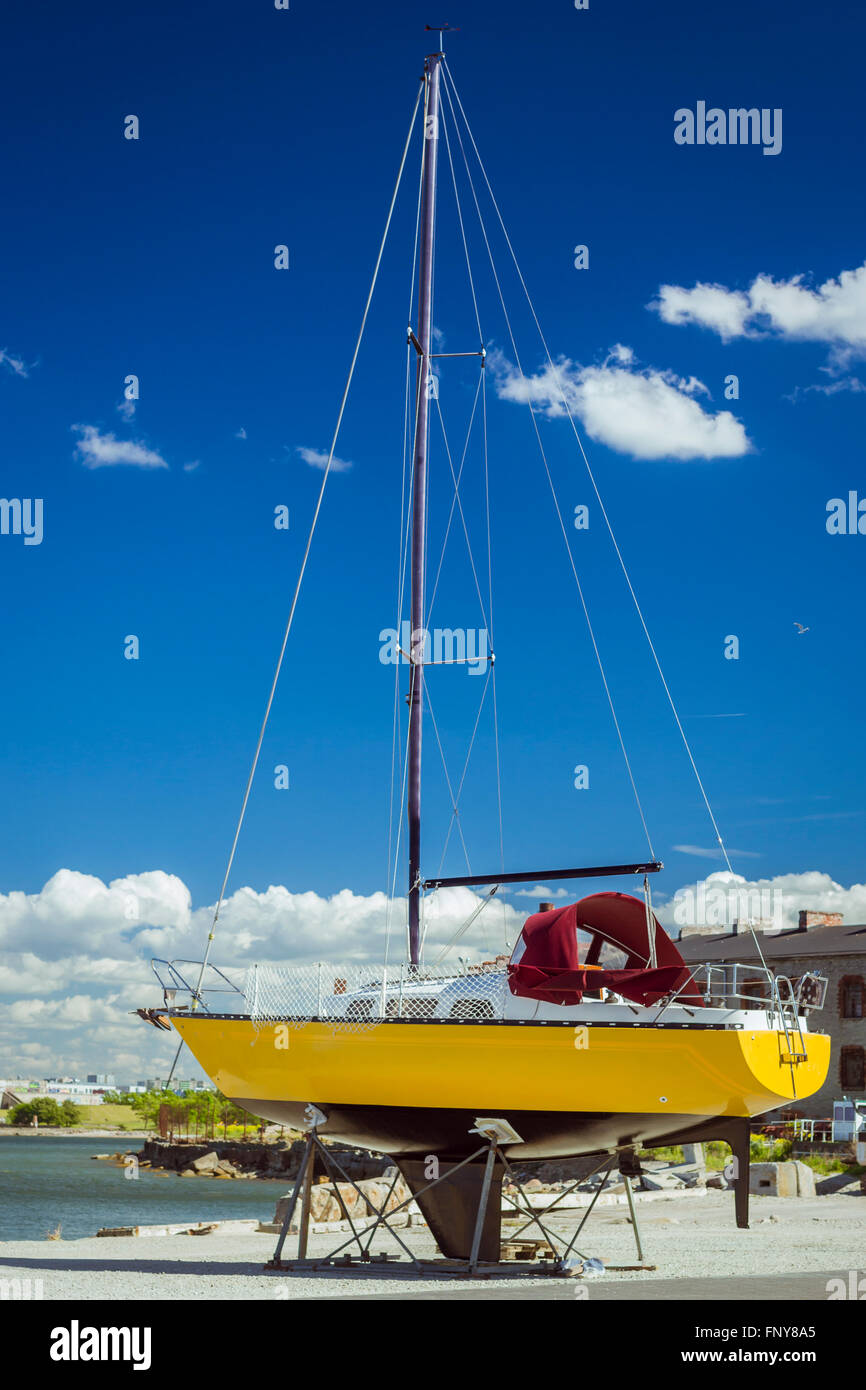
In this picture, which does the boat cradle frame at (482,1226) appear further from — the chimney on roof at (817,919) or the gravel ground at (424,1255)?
the chimney on roof at (817,919)

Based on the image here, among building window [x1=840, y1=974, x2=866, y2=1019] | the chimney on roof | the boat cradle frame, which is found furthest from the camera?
the chimney on roof

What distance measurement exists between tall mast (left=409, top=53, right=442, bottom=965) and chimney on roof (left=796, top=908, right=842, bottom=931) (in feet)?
137

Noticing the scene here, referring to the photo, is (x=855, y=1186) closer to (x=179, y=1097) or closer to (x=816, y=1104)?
(x=816, y=1104)

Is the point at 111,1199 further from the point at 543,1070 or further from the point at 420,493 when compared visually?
the point at 543,1070

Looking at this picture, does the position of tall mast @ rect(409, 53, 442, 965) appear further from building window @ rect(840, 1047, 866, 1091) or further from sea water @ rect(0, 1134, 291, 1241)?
building window @ rect(840, 1047, 866, 1091)

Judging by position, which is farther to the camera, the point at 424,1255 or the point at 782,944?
the point at 782,944

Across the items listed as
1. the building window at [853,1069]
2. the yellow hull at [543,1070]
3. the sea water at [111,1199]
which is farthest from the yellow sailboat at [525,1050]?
the building window at [853,1069]

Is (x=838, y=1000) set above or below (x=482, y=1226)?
above

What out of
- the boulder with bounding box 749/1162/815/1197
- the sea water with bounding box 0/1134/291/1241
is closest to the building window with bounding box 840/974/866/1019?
the boulder with bounding box 749/1162/815/1197

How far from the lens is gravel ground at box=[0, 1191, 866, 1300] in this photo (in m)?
13.3

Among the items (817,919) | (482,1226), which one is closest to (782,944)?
(817,919)

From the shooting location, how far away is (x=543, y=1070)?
14.5 m

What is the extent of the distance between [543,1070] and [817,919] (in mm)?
46535
